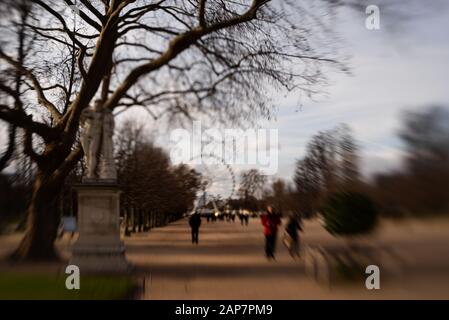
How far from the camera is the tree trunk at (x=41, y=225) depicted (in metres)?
18.7

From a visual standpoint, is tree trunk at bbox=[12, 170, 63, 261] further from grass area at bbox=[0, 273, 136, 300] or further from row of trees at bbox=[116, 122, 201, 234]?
row of trees at bbox=[116, 122, 201, 234]

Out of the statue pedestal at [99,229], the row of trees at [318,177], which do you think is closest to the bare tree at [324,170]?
the row of trees at [318,177]

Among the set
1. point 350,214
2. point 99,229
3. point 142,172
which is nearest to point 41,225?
point 99,229

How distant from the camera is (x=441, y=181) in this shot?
17.2 meters

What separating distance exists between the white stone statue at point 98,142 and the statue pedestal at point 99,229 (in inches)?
19.2

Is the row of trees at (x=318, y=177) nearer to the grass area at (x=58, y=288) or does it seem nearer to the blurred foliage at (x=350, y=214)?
the blurred foliage at (x=350, y=214)

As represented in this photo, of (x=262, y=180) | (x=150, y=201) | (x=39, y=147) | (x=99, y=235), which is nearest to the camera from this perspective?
(x=99, y=235)

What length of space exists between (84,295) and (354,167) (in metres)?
12.9

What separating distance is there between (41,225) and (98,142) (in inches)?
165

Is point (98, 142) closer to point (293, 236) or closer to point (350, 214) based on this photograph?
point (350, 214)

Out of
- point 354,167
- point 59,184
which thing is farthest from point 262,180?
point 59,184

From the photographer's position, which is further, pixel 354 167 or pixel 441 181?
pixel 354 167

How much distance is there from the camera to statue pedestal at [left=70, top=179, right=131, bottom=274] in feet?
50.5

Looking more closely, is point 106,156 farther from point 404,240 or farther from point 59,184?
point 404,240
